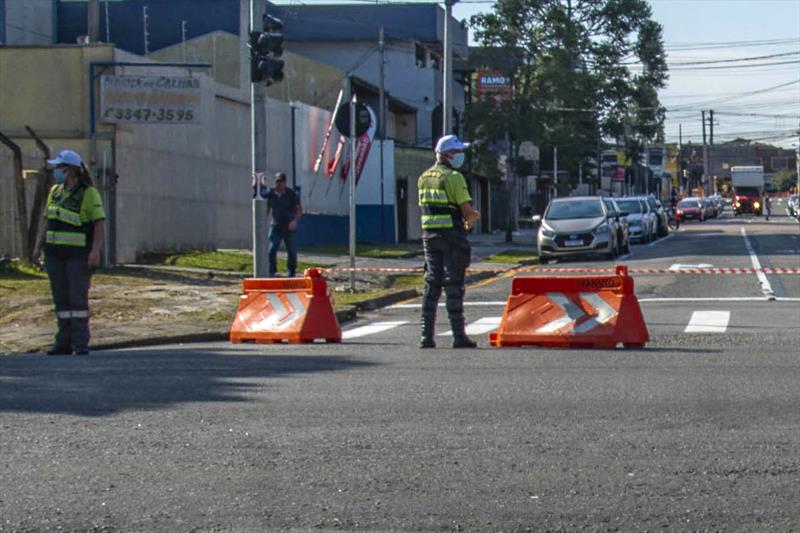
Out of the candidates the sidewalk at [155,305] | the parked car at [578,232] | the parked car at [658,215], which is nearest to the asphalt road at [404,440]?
the sidewalk at [155,305]

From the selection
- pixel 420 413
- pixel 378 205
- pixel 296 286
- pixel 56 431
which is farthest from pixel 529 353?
pixel 378 205

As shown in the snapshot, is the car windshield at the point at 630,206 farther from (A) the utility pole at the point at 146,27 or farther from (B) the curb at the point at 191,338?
(B) the curb at the point at 191,338

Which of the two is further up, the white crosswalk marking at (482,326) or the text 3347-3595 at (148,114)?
the text 3347-3595 at (148,114)

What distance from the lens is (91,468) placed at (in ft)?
24.8

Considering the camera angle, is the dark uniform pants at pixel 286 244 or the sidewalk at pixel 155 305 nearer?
the sidewalk at pixel 155 305

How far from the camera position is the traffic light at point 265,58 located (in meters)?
21.2

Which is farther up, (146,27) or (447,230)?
(146,27)

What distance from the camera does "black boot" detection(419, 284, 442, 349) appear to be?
13.6m

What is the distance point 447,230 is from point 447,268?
337 millimetres

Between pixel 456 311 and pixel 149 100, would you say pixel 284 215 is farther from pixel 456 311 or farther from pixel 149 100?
pixel 456 311

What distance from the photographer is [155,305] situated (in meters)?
20.0

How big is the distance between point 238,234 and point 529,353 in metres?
23.6

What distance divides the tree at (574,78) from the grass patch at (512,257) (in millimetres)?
10155

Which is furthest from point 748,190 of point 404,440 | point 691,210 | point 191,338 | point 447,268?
point 404,440
